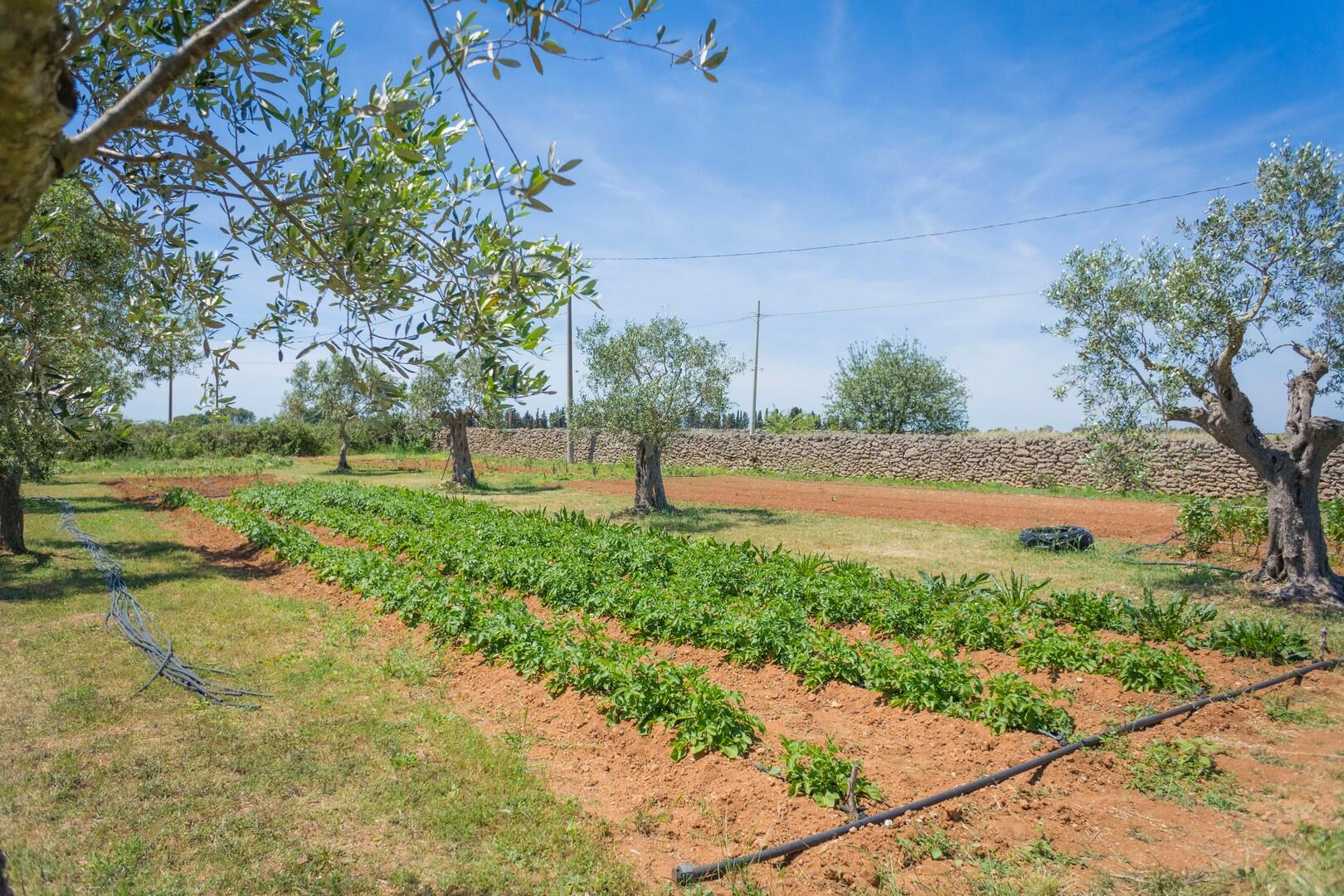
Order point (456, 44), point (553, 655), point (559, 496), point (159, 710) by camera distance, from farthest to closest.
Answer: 1. point (559, 496)
2. point (553, 655)
3. point (159, 710)
4. point (456, 44)

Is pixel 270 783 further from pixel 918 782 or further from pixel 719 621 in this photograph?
pixel 918 782

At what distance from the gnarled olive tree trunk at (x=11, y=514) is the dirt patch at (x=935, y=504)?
50.2 feet

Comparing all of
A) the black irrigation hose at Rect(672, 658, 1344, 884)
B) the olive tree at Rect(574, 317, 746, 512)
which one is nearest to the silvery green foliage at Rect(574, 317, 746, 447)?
the olive tree at Rect(574, 317, 746, 512)

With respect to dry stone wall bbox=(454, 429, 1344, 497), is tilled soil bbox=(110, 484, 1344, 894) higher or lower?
lower

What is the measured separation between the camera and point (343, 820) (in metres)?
4.41

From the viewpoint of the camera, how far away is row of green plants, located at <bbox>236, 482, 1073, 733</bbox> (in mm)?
5625

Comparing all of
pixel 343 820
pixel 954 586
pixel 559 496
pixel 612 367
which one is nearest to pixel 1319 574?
pixel 954 586

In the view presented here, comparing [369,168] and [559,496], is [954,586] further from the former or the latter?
[559,496]

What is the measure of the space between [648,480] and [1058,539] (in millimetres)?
9836

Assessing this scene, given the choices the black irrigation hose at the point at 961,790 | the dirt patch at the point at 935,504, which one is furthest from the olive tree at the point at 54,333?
the dirt patch at the point at 935,504

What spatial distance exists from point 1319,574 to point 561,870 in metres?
10.4

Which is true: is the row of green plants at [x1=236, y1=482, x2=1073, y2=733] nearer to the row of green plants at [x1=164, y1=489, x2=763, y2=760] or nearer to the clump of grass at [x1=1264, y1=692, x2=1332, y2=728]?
the row of green plants at [x1=164, y1=489, x2=763, y2=760]

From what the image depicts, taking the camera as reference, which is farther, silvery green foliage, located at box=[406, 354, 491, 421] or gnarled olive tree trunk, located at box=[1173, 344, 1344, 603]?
silvery green foliage, located at box=[406, 354, 491, 421]

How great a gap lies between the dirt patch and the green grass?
1414 cm
